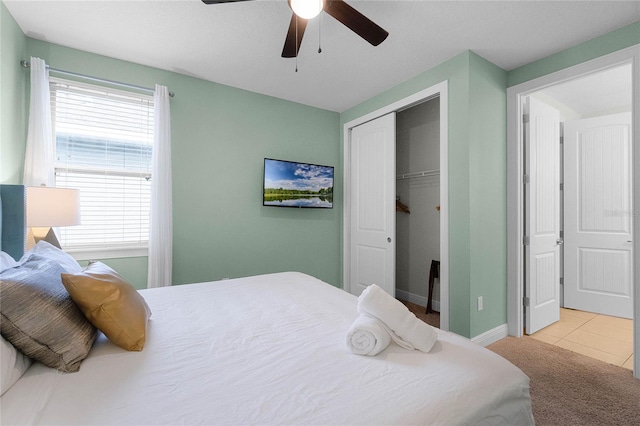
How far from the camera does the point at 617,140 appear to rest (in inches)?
132

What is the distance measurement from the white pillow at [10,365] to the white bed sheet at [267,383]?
25 mm

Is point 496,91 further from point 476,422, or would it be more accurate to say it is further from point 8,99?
point 8,99

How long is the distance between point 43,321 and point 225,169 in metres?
2.42

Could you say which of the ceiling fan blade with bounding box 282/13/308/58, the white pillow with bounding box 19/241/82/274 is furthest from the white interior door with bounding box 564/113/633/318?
the white pillow with bounding box 19/241/82/274

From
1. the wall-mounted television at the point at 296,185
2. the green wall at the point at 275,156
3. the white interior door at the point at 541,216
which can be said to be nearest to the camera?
the green wall at the point at 275,156

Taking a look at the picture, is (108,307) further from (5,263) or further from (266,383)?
(266,383)

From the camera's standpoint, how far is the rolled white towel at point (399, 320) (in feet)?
3.73

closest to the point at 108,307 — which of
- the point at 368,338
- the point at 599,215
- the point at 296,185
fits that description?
the point at 368,338

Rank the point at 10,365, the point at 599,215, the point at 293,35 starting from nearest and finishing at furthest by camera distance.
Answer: the point at 10,365 → the point at 293,35 → the point at 599,215

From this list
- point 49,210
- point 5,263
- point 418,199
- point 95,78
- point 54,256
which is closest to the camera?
point 5,263

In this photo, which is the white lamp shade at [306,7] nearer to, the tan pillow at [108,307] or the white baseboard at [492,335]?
the tan pillow at [108,307]

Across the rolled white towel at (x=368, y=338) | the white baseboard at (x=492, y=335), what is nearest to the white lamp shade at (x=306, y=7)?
the rolled white towel at (x=368, y=338)

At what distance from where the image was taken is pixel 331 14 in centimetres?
163

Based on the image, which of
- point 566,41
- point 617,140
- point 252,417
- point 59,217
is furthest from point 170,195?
point 617,140
